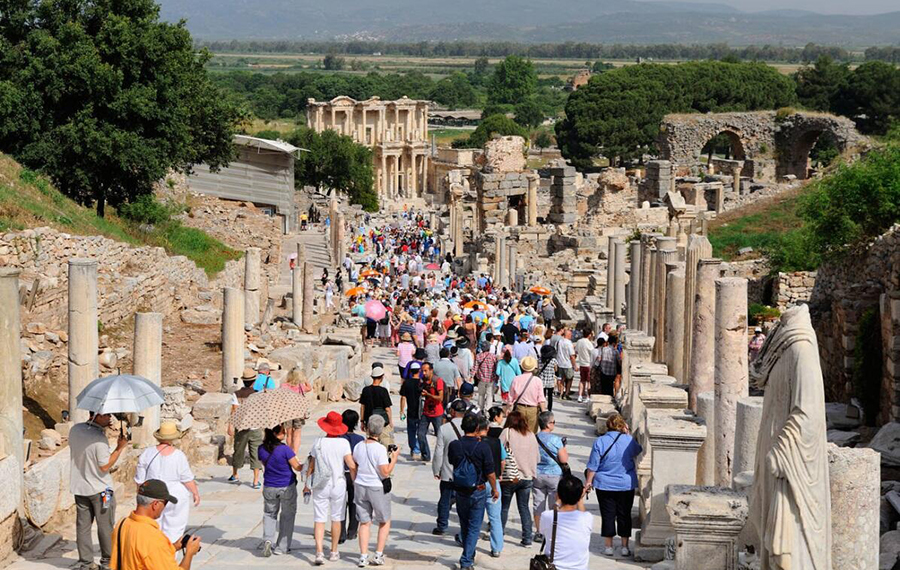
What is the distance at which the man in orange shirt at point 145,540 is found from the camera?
25.6ft

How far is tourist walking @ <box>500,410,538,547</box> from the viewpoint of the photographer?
11.5 meters

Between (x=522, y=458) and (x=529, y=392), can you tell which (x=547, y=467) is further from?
(x=529, y=392)

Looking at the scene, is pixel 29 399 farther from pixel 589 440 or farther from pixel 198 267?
pixel 198 267

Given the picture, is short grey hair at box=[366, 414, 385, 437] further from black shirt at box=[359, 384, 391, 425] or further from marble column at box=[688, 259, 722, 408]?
marble column at box=[688, 259, 722, 408]

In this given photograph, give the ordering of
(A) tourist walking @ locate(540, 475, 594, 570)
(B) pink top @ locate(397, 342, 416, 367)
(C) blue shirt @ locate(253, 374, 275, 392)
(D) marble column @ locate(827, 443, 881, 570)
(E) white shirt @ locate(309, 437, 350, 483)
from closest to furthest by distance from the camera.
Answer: (D) marble column @ locate(827, 443, 881, 570) → (A) tourist walking @ locate(540, 475, 594, 570) → (E) white shirt @ locate(309, 437, 350, 483) → (C) blue shirt @ locate(253, 374, 275, 392) → (B) pink top @ locate(397, 342, 416, 367)

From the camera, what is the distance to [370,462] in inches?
425

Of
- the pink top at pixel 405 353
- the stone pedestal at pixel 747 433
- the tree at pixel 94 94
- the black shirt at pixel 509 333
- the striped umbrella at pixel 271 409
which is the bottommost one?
the black shirt at pixel 509 333

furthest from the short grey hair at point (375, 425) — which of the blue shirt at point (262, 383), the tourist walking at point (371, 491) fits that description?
the blue shirt at point (262, 383)

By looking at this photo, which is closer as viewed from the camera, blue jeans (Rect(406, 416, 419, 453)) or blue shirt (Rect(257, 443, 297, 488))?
blue shirt (Rect(257, 443, 297, 488))

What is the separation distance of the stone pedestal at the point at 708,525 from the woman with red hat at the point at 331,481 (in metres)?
2.91

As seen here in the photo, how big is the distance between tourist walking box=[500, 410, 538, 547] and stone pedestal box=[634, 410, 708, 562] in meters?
1.05

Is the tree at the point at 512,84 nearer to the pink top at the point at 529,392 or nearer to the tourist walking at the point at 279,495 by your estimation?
the pink top at the point at 529,392

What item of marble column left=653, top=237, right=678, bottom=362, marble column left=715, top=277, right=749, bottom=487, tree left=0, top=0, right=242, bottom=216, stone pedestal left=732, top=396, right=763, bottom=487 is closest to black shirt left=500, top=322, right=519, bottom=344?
marble column left=653, top=237, right=678, bottom=362

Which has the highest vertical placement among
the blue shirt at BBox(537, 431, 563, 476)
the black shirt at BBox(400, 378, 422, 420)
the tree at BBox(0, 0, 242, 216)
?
the tree at BBox(0, 0, 242, 216)
